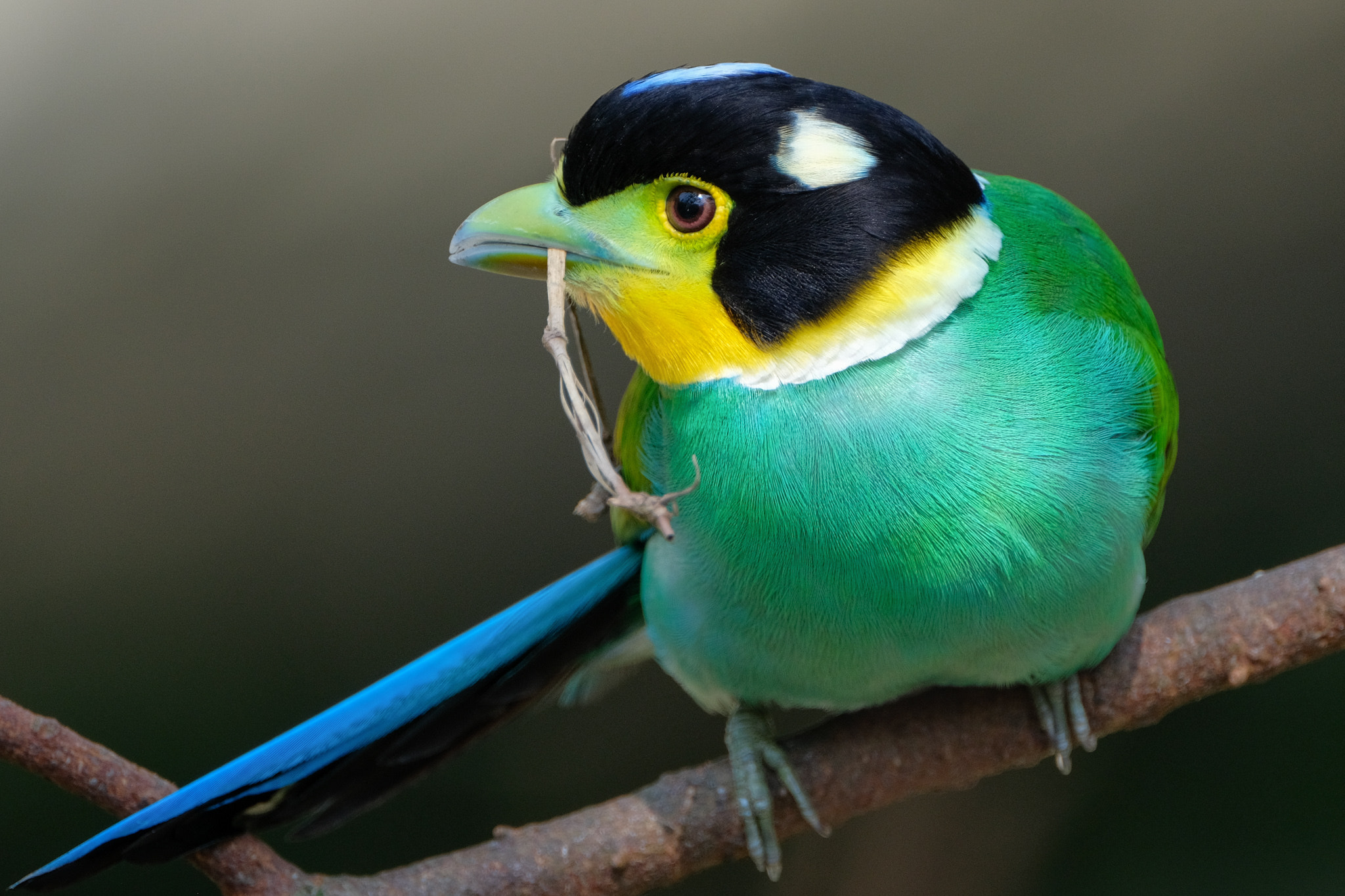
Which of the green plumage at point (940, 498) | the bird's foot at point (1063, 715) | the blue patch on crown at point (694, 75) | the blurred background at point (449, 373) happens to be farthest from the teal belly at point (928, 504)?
the blurred background at point (449, 373)

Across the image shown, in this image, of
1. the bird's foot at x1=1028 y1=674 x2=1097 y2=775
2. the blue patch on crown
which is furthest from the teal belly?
the blue patch on crown

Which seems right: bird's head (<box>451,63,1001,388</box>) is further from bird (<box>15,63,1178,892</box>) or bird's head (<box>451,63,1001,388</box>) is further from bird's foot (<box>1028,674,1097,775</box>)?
bird's foot (<box>1028,674,1097,775</box>)

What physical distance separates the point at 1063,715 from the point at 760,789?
387 millimetres

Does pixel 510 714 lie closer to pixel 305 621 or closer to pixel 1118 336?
pixel 1118 336

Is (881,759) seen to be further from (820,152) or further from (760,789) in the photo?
(820,152)

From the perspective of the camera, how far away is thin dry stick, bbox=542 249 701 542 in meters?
0.96

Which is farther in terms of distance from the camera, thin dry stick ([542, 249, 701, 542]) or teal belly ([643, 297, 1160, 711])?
teal belly ([643, 297, 1160, 711])

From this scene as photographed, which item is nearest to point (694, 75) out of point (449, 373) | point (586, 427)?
point (586, 427)

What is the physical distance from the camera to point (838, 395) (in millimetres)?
1220

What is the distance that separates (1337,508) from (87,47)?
267 cm

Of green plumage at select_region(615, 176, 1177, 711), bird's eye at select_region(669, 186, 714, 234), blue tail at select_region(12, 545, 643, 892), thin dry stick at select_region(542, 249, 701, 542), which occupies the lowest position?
blue tail at select_region(12, 545, 643, 892)

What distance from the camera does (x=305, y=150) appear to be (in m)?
2.40

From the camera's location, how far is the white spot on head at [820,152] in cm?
116

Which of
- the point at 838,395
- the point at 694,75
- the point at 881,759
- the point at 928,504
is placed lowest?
the point at 881,759
